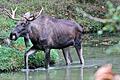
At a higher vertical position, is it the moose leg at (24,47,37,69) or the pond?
the moose leg at (24,47,37,69)

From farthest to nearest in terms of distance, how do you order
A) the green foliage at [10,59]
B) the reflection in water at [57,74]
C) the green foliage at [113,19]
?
the green foliage at [10,59] < the reflection in water at [57,74] < the green foliage at [113,19]

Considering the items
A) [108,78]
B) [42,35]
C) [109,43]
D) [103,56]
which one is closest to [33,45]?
[42,35]

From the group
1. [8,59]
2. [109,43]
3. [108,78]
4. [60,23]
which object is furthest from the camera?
[109,43]

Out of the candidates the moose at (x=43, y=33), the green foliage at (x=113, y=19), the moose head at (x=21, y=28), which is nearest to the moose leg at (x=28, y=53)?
the moose at (x=43, y=33)

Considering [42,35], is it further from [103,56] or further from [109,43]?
[109,43]

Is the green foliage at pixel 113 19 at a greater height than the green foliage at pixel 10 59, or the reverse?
the green foliage at pixel 113 19

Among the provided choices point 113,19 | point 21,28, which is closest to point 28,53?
point 21,28

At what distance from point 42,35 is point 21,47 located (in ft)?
3.51

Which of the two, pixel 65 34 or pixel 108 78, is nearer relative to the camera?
pixel 108 78

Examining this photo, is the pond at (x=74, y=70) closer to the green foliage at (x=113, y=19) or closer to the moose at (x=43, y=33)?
the moose at (x=43, y=33)

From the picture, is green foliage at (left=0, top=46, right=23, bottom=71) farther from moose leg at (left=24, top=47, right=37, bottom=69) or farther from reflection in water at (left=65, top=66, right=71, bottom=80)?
reflection in water at (left=65, top=66, right=71, bottom=80)

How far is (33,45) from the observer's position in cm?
1347

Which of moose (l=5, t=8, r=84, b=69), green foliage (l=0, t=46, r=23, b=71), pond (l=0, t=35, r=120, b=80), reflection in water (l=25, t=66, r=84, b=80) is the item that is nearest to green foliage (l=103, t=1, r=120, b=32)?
pond (l=0, t=35, r=120, b=80)

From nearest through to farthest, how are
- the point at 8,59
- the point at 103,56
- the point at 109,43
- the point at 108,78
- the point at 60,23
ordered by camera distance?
1. the point at 108,78
2. the point at 8,59
3. the point at 60,23
4. the point at 103,56
5. the point at 109,43
